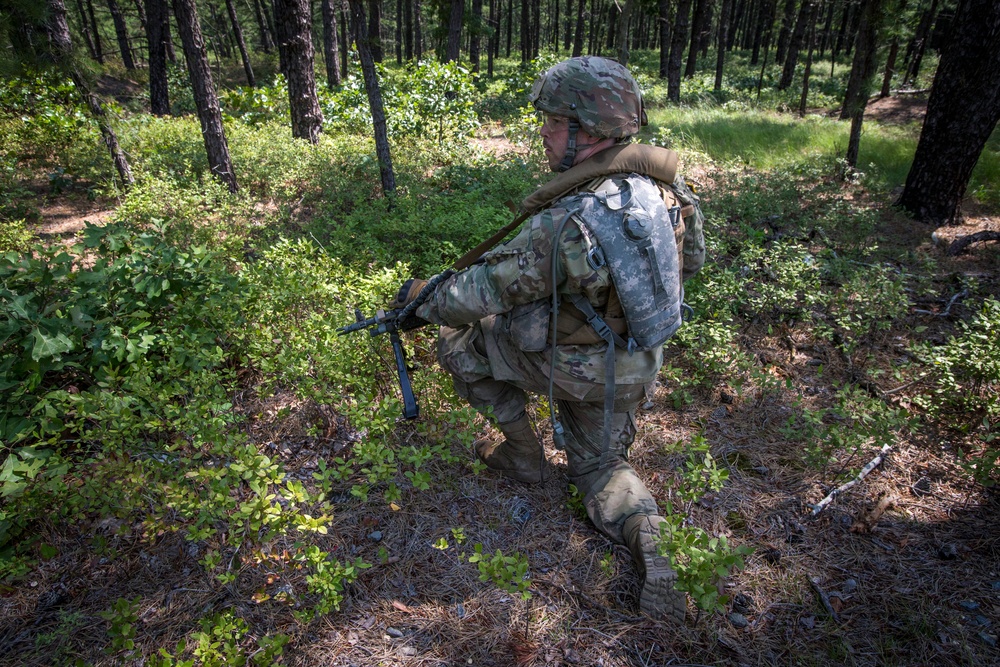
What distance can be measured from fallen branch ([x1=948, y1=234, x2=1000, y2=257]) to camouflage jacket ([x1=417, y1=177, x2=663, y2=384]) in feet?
16.5

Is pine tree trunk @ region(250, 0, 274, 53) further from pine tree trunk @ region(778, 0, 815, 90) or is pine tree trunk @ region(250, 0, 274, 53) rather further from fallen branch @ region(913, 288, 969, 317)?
fallen branch @ region(913, 288, 969, 317)

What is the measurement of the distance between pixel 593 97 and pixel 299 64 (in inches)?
314

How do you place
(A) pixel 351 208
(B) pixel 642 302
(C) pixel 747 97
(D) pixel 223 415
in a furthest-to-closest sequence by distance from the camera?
(C) pixel 747 97
(A) pixel 351 208
(D) pixel 223 415
(B) pixel 642 302

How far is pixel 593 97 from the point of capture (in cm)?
245

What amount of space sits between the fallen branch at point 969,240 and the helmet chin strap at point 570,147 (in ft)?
17.4

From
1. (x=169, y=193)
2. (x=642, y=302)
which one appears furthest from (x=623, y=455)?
(x=169, y=193)

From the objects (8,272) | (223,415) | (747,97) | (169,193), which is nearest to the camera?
(223,415)

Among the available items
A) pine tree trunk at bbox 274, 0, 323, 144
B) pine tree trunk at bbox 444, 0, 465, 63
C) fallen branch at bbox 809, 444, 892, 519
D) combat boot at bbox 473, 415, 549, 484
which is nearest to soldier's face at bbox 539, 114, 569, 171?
combat boot at bbox 473, 415, 549, 484

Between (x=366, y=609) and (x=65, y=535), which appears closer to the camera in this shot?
(x=366, y=609)

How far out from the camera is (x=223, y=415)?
2.88 metres

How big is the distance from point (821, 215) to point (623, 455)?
499 centimetres

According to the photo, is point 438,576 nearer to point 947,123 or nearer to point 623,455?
point 623,455

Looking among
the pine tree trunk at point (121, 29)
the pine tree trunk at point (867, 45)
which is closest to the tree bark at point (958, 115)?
the pine tree trunk at point (867, 45)

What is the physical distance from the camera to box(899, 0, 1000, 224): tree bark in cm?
556
